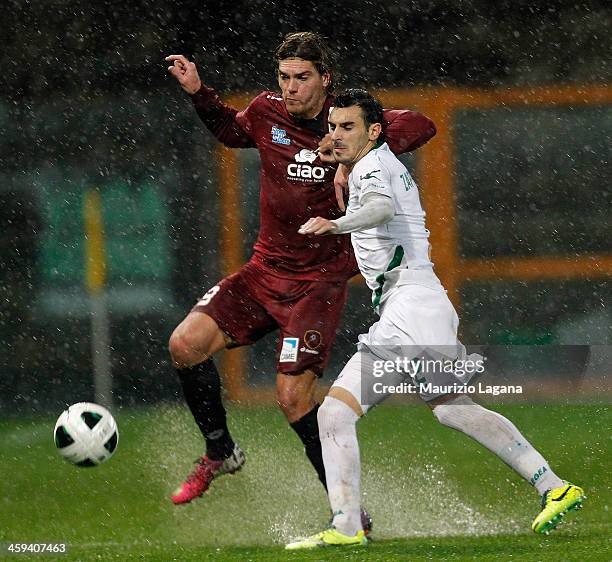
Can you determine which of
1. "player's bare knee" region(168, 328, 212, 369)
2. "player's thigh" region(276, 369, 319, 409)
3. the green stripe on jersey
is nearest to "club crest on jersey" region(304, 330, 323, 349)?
"player's thigh" region(276, 369, 319, 409)

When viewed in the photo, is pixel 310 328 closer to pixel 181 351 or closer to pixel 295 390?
pixel 295 390

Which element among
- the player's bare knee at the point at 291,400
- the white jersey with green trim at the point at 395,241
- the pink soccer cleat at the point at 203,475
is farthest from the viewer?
the pink soccer cleat at the point at 203,475

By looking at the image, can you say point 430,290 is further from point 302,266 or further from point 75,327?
point 75,327

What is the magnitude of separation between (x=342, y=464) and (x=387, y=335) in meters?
0.55

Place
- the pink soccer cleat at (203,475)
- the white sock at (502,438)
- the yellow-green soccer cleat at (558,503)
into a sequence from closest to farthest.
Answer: the yellow-green soccer cleat at (558,503) → the white sock at (502,438) → the pink soccer cleat at (203,475)

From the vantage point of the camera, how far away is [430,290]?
586 centimetres

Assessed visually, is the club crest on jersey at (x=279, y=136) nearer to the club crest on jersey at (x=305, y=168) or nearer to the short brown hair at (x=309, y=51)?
the club crest on jersey at (x=305, y=168)

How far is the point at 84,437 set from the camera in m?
6.32

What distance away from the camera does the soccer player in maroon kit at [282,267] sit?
654 centimetres

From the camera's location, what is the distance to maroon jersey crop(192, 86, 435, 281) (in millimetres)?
6676

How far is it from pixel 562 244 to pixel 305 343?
233 inches

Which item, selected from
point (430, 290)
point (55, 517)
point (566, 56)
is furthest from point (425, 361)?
point (566, 56)

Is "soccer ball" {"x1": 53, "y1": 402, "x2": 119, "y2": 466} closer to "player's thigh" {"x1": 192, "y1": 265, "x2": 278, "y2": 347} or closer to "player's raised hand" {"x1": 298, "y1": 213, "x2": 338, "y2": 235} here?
"player's thigh" {"x1": 192, "y1": 265, "x2": 278, "y2": 347}

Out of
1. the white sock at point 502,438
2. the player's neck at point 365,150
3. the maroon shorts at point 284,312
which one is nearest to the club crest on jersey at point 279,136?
the maroon shorts at point 284,312
